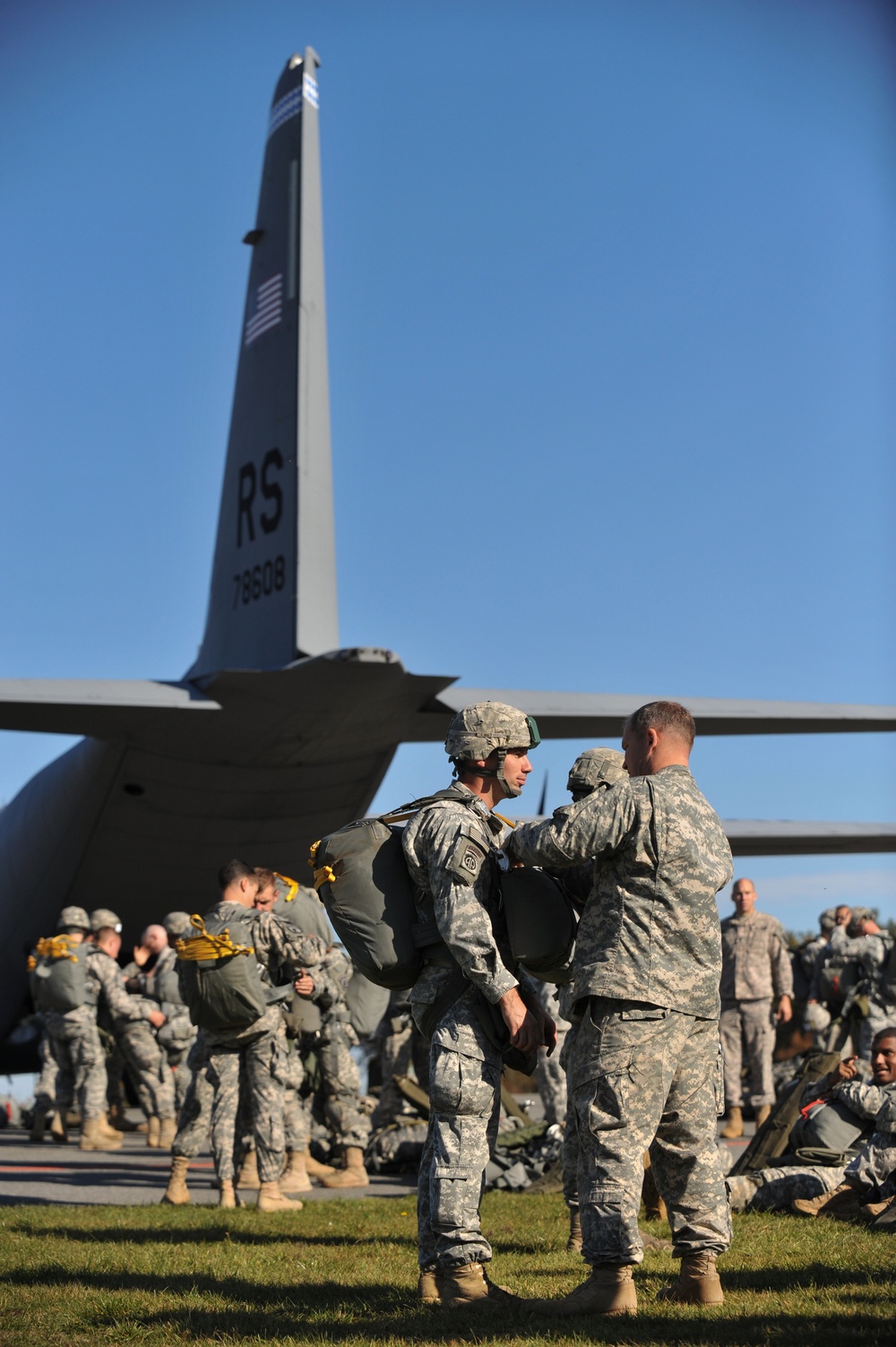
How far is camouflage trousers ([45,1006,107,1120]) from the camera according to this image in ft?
34.0

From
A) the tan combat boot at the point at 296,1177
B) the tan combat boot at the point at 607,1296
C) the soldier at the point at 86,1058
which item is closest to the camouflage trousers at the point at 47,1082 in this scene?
the soldier at the point at 86,1058

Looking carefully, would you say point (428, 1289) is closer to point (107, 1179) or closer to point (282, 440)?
point (107, 1179)

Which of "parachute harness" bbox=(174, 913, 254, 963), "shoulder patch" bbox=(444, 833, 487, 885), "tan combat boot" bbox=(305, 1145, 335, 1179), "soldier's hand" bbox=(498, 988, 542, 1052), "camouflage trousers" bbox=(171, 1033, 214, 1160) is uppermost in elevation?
"shoulder patch" bbox=(444, 833, 487, 885)

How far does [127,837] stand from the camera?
1327 cm

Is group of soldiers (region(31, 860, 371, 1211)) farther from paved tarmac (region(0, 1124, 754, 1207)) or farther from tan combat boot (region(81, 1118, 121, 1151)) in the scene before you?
paved tarmac (region(0, 1124, 754, 1207))

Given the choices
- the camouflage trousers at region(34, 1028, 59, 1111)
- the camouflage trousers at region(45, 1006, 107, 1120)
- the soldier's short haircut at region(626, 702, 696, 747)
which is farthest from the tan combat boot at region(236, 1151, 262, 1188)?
the soldier's short haircut at region(626, 702, 696, 747)

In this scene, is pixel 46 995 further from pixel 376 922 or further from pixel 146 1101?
pixel 376 922

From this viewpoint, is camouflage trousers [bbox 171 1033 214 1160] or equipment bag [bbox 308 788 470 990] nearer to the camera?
equipment bag [bbox 308 788 470 990]

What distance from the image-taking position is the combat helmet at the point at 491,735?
409 centimetres

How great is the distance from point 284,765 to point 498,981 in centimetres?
882

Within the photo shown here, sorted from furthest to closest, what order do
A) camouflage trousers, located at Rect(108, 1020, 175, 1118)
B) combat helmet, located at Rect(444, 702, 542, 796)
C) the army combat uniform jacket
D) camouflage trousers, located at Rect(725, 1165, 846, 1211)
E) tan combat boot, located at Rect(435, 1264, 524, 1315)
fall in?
camouflage trousers, located at Rect(108, 1020, 175, 1118) < the army combat uniform jacket < camouflage trousers, located at Rect(725, 1165, 846, 1211) < combat helmet, located at Rect(444, 702, 542, 796) < tan combat boot, located at Rect(435, 1264, 524, 1315)

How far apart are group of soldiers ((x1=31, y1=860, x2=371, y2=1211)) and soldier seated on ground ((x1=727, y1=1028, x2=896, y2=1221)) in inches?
94.8

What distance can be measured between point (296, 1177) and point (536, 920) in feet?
15.3

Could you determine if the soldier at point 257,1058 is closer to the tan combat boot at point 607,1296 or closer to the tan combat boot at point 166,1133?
the tan combat boot at point 607,1296
